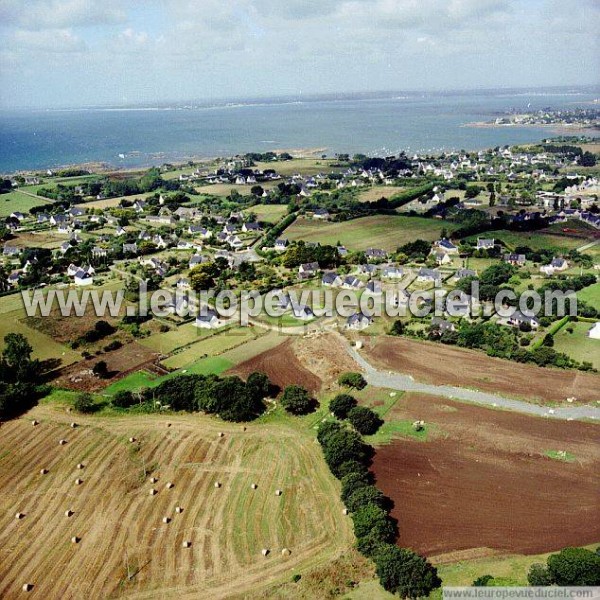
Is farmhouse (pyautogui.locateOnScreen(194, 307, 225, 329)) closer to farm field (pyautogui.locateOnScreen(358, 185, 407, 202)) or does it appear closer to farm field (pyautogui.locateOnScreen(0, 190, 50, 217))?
farm field (pyautogui.locateOnScreen(358, 185, 407, 202))

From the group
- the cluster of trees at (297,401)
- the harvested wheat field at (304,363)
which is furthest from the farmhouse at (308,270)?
the cluster of trees at (297,401)

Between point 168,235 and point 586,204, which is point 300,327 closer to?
point 168,235

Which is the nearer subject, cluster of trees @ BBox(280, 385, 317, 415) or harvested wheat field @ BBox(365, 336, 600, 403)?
cluster of trees @ BBox(280, 385, 317, 415)

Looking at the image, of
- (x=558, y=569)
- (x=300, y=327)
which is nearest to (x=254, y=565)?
(x=558, y=569)

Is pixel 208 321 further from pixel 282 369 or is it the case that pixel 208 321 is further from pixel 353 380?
pixel 353 380

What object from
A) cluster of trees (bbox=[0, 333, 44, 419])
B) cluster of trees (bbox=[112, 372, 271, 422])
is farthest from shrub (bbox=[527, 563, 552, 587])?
cluster of trees (bbox=[0, 333, 44, 419])

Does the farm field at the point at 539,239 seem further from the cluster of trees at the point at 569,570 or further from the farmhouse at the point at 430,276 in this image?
the cluster of trees at the point at 569,570
